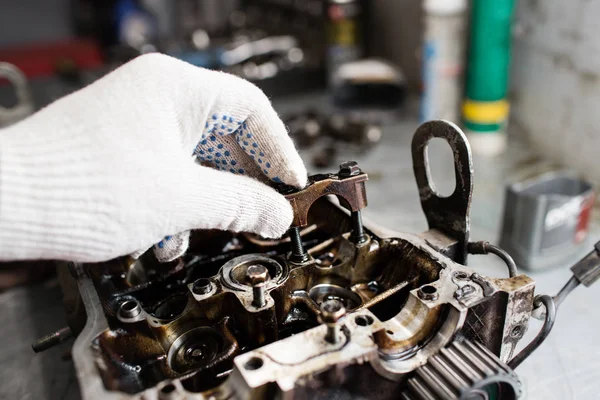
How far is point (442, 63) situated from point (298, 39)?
1388 mm

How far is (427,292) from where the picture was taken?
110cm

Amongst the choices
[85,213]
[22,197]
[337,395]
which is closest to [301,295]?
[337,395]

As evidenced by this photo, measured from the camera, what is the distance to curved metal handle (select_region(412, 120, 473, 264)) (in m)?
1.24

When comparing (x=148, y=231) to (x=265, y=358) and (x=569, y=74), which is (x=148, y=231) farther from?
(x=569, y=74)

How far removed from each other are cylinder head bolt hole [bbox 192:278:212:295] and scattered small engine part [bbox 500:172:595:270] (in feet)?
3.91

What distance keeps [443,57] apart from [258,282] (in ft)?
6.75

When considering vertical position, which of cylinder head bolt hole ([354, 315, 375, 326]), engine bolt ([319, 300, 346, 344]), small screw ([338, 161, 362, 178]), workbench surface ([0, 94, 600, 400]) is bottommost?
workbench surface ([0, 94, 600, 400])

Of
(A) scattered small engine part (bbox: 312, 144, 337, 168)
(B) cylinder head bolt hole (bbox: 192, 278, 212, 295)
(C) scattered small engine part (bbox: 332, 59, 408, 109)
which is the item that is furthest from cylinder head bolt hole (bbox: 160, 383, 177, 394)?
(C) scattered small engine part (bbox: 332, 59, 408, 109)

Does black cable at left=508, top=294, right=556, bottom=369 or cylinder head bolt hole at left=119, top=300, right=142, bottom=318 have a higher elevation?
cylinder head bolt hole at left=119, top=300, right=142, bottom=318

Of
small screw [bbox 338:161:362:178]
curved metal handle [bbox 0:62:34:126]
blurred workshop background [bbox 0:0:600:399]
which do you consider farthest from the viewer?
curved metal handle [bbox 0:62:34:126]

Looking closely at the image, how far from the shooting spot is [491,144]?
2674mm

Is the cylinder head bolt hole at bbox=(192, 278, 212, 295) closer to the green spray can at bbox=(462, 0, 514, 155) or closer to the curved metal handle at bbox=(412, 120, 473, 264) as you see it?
the curved metal handle at bbox=(412, 120, 473, 264)

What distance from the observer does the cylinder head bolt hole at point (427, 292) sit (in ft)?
3.57

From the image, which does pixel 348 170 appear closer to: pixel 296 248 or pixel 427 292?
pixel 296 248
